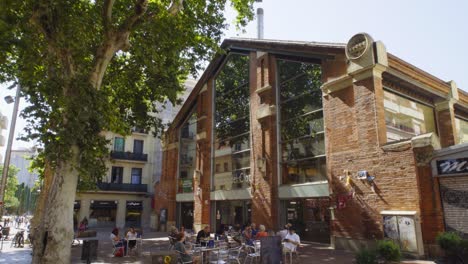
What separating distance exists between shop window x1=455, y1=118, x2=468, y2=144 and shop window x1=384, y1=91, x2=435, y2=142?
2462 millimetres

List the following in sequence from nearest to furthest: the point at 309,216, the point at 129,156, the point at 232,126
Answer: the point at 309,216 → the point at 232,126 → the point at 129,156

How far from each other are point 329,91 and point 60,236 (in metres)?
12.3

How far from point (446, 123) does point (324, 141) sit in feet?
22.7

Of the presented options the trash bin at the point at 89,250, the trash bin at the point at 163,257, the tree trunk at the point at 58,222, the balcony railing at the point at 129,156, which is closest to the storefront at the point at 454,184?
the trash bin at the point at 163,257

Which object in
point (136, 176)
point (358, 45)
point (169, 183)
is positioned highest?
point (358, 45)

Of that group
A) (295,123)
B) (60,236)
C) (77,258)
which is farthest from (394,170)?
(77,258)

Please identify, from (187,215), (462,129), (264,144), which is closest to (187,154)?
(187,215)

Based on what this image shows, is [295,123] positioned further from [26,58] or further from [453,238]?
[26,58]

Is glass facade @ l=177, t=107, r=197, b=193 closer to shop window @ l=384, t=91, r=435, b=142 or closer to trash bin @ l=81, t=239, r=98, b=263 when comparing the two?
trash bin @ l=81, t=239, r=98, b=263

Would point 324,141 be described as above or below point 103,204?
above

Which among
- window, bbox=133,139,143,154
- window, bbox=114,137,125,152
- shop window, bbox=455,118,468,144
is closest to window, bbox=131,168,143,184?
window, bbox=133,139,143,154

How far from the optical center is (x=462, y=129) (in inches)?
768

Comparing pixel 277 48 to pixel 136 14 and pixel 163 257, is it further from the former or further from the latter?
pixel 163 257

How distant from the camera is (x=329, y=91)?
15.9m
